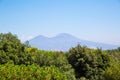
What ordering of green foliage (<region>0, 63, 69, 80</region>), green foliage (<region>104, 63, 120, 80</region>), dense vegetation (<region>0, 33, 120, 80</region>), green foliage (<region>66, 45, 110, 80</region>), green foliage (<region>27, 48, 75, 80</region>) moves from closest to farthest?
green foliage (<region>0, 63, 69, 80</region>), green foliage (<region>104, 63, 120, 80</region>), dense vegetation (<region>0, 33, 120, 80</region>), green foliage (<region>27, 48, 75, 80</region>), green foliage (<region>66, 45, 110, 80</region>)

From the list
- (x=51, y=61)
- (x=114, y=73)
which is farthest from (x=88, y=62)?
(x=114, y=73)

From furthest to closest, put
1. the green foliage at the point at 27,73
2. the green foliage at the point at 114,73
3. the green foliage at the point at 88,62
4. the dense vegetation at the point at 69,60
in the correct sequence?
1. the green foliage at the point at 88,62
2. the dense vegetation at the point at 69,60
3. the green foliage at the point at 114,73
4. the green foliage at the point at 27,73

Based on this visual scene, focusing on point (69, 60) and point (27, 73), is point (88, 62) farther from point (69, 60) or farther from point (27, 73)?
point (27, 73)

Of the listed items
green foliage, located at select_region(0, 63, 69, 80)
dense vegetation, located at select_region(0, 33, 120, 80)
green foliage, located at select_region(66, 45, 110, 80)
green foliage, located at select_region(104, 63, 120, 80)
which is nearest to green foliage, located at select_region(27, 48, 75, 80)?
dense vegetation, located at select_region(0, 33, 120, 80)

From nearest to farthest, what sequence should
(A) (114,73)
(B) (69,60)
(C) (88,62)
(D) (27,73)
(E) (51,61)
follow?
1. (D) (27,73)
2. (A) (114,73)
3. (E) (51,61)
4. (C) (88,62)
5. (B) (69,60)

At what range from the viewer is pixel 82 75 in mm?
45062

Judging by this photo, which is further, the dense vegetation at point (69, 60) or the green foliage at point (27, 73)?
the dense vegetation at point (69, 60)

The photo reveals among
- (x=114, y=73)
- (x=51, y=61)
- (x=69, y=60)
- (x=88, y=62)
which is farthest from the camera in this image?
(x=69, y=60)

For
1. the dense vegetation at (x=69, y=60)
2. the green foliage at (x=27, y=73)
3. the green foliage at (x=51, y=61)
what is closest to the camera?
the green foliage at (x=27, y=73)

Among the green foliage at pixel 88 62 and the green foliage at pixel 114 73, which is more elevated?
the green foliage at pixel 88 62

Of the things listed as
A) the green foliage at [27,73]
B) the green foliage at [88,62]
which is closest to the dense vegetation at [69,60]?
the green foliage at [88,62]

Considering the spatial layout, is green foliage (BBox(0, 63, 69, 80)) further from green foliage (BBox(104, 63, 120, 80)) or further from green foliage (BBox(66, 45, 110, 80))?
green foliage (BBox(66, 45, 110, 80))

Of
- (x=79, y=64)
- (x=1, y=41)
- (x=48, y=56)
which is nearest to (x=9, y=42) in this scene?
(x=1, y=41)

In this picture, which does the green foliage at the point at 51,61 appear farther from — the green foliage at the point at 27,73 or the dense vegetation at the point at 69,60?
the green foliage at the point at 27,73
